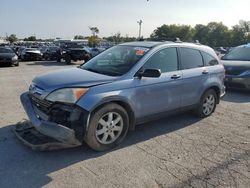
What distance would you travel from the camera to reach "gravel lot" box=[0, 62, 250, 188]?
358cm

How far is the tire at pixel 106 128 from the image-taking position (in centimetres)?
426

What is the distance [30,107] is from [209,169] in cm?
297

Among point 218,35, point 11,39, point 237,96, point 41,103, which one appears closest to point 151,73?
point 41,103

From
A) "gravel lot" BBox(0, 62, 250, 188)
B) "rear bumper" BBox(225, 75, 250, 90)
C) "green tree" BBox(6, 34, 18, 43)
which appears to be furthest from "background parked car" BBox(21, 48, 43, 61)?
"green tree" BBox(6, 34, 18, 43)

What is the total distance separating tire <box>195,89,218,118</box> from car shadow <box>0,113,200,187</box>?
102 centimetres

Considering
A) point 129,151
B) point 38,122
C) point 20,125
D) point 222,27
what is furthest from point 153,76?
point 222,27

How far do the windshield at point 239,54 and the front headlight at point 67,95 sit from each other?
8.21 meters

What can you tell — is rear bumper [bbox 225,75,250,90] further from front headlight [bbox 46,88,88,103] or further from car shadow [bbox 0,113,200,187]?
front headlight [bbox 46,88,88,103]

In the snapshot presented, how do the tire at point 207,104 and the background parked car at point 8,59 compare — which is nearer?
the tire at point 207,104

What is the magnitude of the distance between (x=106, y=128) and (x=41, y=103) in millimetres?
1099

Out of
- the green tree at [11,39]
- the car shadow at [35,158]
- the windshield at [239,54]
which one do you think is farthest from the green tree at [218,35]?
the car shadow at [35,158]

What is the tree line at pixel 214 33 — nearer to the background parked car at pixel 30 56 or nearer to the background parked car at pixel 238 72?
the background parked car at pixel 30 56

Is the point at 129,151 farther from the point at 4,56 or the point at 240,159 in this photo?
the point at 4,56

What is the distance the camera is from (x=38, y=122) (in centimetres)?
424
